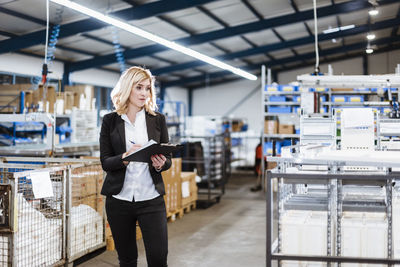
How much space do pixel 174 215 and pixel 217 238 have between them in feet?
4.17

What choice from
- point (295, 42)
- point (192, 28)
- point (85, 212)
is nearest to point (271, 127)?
point (192, 28)

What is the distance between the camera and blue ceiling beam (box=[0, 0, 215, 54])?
925cm

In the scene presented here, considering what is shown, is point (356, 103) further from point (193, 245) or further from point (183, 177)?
point (193, 245)

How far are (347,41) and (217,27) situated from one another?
7.31m

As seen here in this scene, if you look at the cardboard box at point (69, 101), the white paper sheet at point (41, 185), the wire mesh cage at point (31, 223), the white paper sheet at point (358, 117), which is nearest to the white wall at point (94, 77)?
the cardboard box at point (69, 101)

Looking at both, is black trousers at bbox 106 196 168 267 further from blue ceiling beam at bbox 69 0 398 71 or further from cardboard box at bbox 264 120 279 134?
blue ceiling beam at bbox 69 0 398 71

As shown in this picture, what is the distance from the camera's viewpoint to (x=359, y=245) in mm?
2666

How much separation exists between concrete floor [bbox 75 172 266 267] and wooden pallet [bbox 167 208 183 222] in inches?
3.8

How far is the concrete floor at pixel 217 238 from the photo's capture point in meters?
4.88

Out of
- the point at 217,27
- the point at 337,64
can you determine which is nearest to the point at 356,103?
the point at 217,27

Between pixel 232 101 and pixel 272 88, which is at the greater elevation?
pixel 232 101

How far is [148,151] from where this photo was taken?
236 centimetres

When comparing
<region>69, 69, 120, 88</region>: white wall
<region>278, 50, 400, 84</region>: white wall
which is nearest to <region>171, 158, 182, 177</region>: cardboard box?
<region>69, 69, 120, 88</region>: white wall

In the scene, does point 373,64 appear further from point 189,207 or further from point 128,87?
point 128,87
